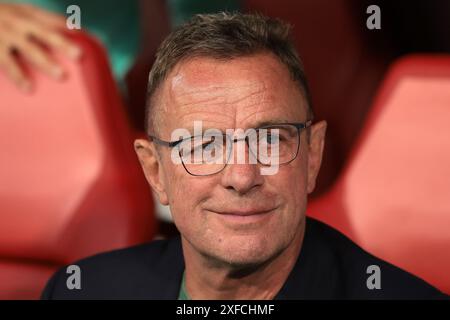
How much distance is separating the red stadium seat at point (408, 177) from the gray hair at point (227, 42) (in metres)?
0.21

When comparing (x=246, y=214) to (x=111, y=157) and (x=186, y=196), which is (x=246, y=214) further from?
(x=111, y=157)

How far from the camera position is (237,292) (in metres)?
0.69

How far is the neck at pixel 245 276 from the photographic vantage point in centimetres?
68

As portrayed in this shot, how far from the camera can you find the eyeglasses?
0.62m

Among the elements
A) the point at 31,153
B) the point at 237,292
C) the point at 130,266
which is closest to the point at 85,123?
the point at 31,153

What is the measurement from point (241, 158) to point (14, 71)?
1.27ft

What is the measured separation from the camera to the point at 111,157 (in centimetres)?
92

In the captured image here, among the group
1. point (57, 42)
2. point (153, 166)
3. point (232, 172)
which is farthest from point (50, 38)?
point (232, 172)

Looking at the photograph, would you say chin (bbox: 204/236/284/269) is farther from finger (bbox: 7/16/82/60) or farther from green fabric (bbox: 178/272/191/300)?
finger (bbox: 7/16/82/60)

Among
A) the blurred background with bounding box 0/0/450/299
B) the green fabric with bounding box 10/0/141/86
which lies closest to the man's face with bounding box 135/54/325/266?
the blurred background with bounding box 0/0/450/299

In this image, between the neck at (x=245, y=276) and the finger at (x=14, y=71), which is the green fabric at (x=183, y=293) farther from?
the finger at (x=14, y=71)

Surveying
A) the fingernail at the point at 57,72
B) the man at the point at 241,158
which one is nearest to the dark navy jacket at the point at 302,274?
the man at the point at 241,158

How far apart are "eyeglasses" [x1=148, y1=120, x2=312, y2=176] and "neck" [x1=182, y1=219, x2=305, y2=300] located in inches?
3.1

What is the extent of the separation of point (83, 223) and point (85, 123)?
11 centimetres
